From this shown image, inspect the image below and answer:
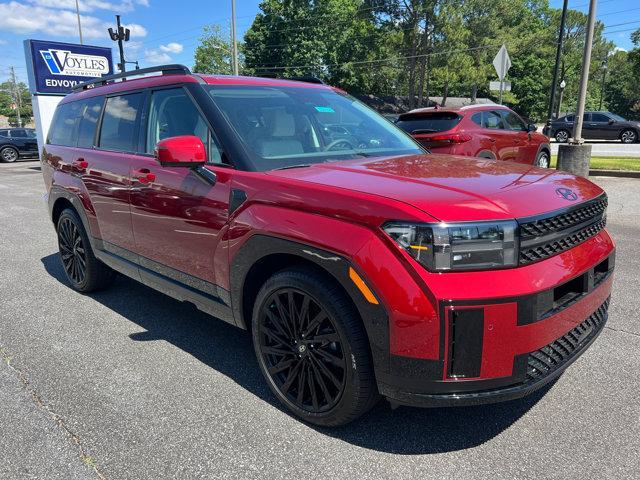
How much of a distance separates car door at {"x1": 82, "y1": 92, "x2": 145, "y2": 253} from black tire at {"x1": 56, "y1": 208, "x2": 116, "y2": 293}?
49cm

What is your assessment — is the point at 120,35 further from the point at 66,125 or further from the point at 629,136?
the point at 629,136

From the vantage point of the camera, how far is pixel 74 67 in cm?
1866

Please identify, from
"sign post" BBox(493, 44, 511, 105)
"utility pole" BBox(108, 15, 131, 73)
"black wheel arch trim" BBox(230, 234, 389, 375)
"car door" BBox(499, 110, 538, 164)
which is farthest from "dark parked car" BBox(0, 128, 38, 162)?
"black wheel arch trim" BBox(230, 234, 389, 375)

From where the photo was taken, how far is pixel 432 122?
9.27 metres

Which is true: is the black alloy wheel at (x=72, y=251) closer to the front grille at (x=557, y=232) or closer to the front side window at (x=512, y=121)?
the front grille at (x=557, y=232)

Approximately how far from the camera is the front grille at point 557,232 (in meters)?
2.12

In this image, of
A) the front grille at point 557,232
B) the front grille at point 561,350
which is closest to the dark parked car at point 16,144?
the front grille at point 557,232

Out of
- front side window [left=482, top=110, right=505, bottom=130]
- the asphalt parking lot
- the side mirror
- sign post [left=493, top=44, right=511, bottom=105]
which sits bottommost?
the asphalt parking lot

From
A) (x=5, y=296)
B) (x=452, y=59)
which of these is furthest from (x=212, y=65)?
(x=5, y=296)

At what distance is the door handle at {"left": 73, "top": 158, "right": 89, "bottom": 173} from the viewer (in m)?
4.35

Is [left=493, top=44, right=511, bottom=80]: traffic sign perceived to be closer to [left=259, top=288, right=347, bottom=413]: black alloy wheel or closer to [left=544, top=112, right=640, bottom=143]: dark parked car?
[left=259, top=288, right=347, bottom=413]: black alloy wheel

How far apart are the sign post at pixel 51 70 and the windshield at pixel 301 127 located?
16659 mm

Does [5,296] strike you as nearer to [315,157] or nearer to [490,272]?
[315,157]

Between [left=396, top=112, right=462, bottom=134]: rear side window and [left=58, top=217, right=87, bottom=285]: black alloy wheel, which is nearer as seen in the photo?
[left=58, top=217, right=87, bottom=285]: black alloy wheel
